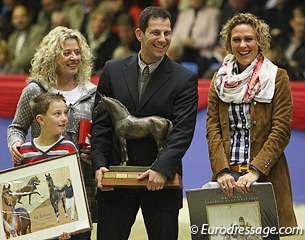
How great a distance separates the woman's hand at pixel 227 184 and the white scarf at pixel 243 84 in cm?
40

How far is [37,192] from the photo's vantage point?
13.9 ft

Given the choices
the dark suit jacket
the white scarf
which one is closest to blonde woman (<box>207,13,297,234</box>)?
the white scarf

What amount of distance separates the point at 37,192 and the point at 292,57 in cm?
407

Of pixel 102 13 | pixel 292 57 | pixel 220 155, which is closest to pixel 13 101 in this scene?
pixel 102 13

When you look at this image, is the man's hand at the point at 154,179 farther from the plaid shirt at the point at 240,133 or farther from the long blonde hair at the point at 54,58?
the long blonde hair at the point at 54,58

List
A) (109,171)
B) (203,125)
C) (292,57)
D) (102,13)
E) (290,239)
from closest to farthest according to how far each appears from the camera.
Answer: (109,171) → (290,239) → (203,125) → (292,57) → (102,13)

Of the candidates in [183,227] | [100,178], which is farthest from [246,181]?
[183,227]

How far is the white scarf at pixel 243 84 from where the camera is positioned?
422cm

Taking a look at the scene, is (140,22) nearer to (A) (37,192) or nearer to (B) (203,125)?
(A) (37,192)

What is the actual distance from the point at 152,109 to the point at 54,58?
726 millimetres

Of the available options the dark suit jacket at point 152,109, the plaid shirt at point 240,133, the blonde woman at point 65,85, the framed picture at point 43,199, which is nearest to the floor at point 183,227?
the blonde woman at point 65,85

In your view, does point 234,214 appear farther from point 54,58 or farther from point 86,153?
point 54,58

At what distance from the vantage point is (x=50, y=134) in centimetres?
439

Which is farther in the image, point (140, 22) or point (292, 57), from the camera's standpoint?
point (292, 57)
